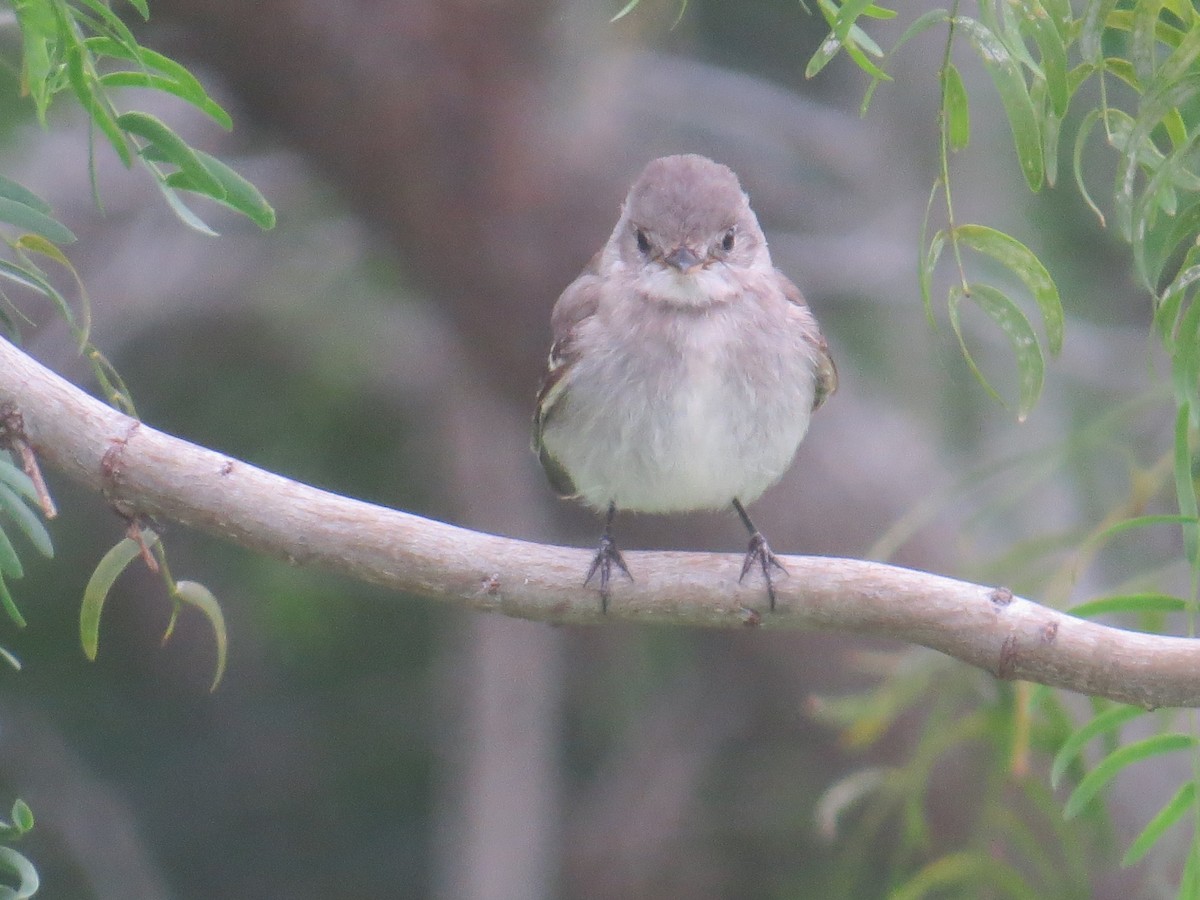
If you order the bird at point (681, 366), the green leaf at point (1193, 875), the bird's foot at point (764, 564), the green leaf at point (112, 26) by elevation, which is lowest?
the green leaf at point (1193, 875)

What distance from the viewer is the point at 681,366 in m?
3.40

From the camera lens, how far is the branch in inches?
88.2

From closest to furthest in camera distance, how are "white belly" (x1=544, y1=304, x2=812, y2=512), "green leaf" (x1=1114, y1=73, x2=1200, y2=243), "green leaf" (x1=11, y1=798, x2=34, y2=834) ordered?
"green leaf" (x1=11, y1=798, x2=34, y2=834) < "green leaf" (x1=1114, y1=73, x2=1200, y2=243) < "white belly" (x1=544, y1=304, x2=812, y2=512)

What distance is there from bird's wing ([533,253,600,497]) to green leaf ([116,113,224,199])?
1.70 metres

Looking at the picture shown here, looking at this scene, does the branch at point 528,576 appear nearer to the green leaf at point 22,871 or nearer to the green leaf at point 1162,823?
the green leaf at point 1162,823

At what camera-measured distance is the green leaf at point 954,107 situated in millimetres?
1913

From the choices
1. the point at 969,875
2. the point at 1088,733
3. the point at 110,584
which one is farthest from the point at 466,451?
the point at 1088,733

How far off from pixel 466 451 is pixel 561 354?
2268 millimetres

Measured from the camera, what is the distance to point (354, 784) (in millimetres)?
6477

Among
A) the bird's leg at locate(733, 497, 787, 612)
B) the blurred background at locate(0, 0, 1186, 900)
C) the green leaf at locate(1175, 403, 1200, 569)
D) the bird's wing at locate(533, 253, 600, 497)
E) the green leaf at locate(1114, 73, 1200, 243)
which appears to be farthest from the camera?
the blurred background at locate(0, 0, 1186, 900)

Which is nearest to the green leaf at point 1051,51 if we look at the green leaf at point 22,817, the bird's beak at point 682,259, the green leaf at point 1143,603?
the green leaf at point 1143,603

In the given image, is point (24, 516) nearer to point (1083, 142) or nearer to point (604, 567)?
point (604, 567)

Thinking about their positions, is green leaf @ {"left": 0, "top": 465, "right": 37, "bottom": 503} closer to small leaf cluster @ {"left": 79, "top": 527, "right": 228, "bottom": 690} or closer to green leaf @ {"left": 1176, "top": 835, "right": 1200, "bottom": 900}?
small leaf cluster @ {"left": 79, "top": 527, "right": 228, "bottom": 690}

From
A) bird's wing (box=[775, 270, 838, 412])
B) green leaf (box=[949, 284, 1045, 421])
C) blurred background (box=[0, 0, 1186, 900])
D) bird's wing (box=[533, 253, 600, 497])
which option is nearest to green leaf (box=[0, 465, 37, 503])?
green leaf (box=[949, 284, 1045, 421])
